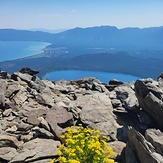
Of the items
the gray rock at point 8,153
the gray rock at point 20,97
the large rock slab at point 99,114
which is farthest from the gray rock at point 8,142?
the gray rock at point 20,97

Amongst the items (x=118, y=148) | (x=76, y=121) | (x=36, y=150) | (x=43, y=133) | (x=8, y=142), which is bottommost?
(x=118, y=148)

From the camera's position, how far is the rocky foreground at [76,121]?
13.9 m

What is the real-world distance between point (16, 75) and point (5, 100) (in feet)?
28.2

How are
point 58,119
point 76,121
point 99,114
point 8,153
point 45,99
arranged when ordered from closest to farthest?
point 8,153, point 58,119, point 76,121, point 99,114, point 45,99

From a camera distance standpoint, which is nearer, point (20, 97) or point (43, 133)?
point (43, 133)

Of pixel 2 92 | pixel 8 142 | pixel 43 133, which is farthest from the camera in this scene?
pixel 2 92

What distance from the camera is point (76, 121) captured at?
1888cm

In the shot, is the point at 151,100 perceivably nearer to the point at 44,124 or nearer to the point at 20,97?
the point at 44,124

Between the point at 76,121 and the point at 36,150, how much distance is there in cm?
512

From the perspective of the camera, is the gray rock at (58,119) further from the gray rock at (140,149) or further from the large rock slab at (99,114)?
the gray rock at (140,149)

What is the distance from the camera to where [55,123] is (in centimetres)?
1702

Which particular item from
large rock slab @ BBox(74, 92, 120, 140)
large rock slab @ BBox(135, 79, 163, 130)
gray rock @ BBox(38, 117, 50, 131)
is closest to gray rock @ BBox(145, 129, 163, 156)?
large rock slab @ BBox(74, 92, 120, 140)

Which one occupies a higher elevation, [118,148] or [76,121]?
[76,121]

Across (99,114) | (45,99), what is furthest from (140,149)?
(45,99)
